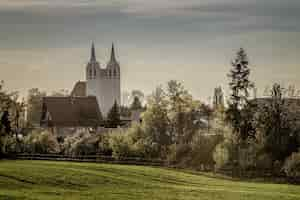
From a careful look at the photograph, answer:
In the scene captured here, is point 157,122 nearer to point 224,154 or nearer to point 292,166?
point 224,154

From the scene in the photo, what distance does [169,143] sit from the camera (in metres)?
68.7

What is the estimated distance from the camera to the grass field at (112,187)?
3306cm

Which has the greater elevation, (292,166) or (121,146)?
(121,146)

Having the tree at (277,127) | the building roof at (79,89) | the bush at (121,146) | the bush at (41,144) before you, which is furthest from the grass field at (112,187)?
the building roof at (79,89)

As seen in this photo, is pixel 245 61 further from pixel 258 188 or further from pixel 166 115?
pixel 258 188

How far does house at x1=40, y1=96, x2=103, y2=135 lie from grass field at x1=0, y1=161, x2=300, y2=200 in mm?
47361

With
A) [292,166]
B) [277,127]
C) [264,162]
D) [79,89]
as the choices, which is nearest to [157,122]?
[277,127]

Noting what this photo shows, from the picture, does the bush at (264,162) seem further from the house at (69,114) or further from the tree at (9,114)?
the house at (69,114)

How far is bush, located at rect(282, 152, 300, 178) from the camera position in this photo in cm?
5171

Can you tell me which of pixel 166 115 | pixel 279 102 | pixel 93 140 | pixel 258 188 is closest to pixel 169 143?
pixel 166 115

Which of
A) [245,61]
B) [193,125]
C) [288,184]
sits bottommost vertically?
[288,184]

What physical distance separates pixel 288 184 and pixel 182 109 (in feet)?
81.0

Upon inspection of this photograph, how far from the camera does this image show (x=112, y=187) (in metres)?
38.2

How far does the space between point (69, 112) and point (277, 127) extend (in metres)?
42.9
